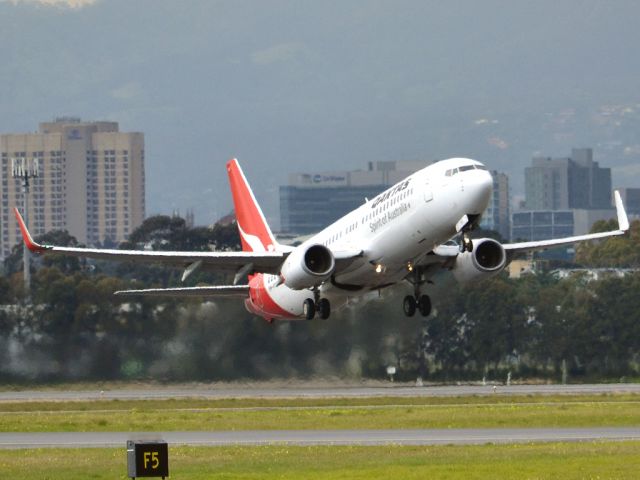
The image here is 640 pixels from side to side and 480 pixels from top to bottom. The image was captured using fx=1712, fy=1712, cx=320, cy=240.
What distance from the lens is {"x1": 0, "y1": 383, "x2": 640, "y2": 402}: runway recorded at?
68.8 m

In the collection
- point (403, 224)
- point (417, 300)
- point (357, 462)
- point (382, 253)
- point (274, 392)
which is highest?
point (403, 224)

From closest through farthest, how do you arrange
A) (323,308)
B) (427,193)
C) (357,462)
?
(357,462) → (427,193) → (323,308)

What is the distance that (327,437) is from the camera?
1875 inches

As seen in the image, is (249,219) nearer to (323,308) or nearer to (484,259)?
(323,308)

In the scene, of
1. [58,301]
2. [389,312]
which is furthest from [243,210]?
[58,301]

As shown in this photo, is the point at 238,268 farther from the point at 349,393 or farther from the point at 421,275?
the point at 349,393

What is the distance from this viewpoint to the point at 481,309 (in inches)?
3398

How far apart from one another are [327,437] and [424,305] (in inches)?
402

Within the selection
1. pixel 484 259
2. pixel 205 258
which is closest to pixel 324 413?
pixel 205 258

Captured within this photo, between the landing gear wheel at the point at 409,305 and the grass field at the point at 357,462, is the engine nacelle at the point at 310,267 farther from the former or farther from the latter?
the grass field at the point at 357,462

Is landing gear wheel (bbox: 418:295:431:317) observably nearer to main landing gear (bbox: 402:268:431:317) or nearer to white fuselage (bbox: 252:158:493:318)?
main landing gear (bbox: 402:268:431:317)

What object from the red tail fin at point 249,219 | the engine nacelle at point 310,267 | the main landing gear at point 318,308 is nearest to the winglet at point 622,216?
the engine nacelle at point 310,267

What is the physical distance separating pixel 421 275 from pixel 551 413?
618cm

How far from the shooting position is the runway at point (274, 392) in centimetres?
6881
